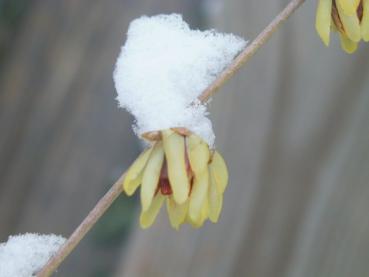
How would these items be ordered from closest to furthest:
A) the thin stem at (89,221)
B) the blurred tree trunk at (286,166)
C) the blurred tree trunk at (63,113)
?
the thin stem at (89,221) → the blurred tree trunk at (286,166) → the blurred tree trunk at (63,113)

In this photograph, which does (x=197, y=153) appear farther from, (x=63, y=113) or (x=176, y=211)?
(x=63, y=113)

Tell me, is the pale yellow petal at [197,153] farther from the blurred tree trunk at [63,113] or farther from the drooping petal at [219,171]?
the blurred tree trunk at [63,113]

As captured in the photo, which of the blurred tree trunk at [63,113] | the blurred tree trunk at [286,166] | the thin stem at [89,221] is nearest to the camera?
the thin stem at [89,221]

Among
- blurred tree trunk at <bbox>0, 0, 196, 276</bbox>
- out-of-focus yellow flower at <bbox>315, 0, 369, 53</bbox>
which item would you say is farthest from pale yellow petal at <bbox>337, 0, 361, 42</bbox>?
blurred tree trunk at <bbox>0, 0, 196, 276</bbox>

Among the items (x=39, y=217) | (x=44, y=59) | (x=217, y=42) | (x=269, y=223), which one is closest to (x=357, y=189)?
(x=269, y=223)

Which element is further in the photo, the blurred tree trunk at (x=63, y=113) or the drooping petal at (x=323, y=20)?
the blurred tree trunk at (x=63, y=113)

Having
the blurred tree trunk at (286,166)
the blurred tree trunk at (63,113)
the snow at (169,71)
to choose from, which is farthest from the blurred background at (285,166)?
the blurred tree trunk at (63,113)

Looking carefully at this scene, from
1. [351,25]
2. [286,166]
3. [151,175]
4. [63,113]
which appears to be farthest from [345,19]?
[63,113]

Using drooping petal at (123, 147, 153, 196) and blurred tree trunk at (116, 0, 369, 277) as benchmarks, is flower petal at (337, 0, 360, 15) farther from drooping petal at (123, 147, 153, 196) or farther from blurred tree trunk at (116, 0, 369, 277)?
blurred tree trunk at (116, 0, 369, 277)
